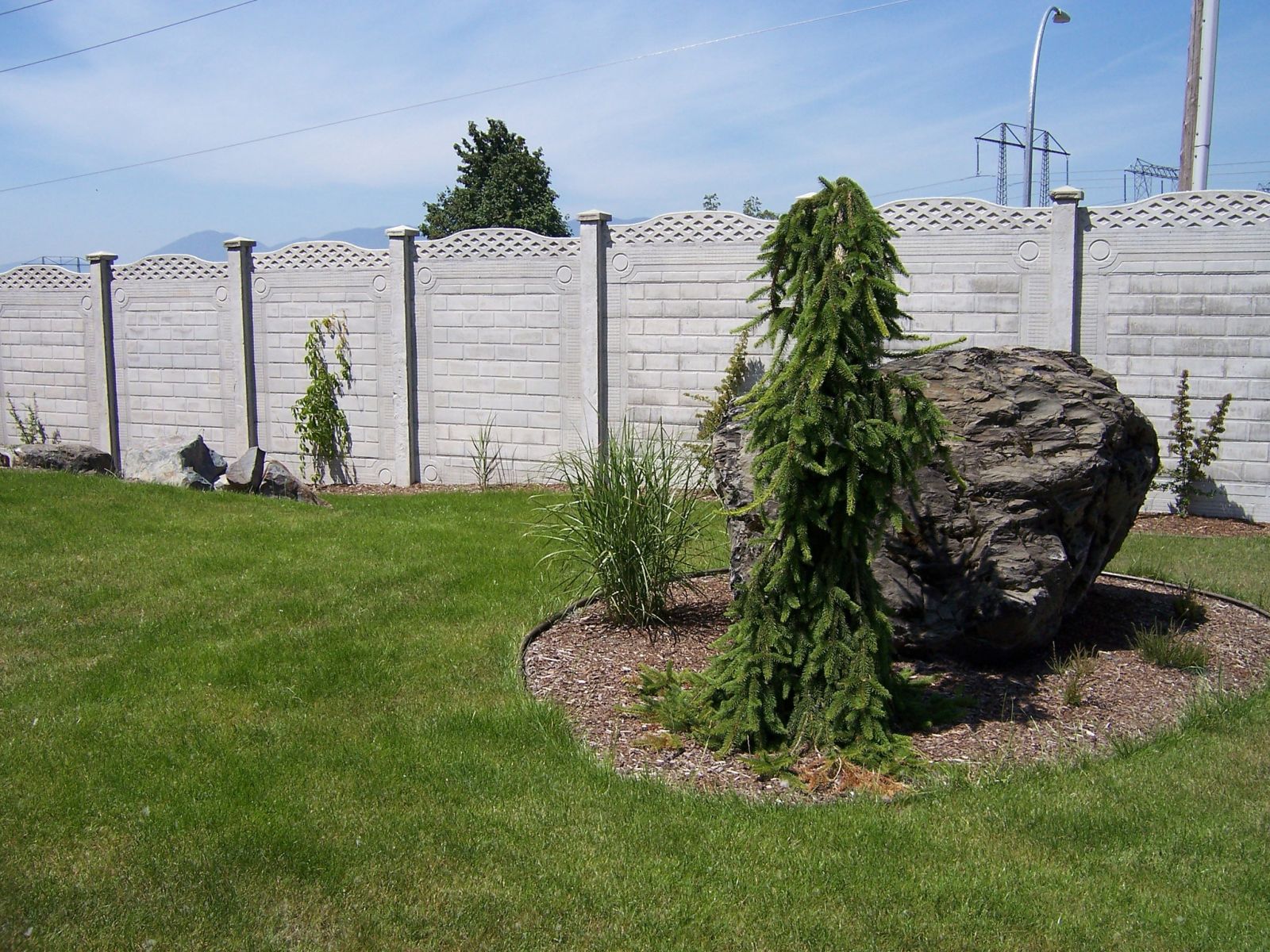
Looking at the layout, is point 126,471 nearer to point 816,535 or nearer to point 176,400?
point 176,400


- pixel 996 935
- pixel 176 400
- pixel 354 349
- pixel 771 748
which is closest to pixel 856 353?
pixel 771 748

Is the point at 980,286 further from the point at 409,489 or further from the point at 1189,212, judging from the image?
the point at 409,489

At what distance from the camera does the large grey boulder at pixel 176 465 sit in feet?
36.4

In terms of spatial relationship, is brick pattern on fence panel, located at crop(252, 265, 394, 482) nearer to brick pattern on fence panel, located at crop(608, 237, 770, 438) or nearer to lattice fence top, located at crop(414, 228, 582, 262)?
lattice fence top, located at crop(414, 228, 582, 262)

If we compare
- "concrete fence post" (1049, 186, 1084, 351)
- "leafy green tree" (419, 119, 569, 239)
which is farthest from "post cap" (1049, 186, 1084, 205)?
"leafy green tree" (419, 119, 569, 239)

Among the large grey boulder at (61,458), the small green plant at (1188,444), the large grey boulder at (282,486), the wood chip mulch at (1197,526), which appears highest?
the small green plant at (1188,444)

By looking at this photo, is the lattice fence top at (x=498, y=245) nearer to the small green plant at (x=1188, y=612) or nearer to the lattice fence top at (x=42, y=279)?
the lattice fence top at (x=42, y=279)

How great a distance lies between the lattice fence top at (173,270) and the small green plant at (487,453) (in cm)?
423

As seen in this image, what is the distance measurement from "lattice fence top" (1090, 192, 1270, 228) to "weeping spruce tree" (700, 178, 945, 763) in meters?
6.64

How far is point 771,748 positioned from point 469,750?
4.28ft

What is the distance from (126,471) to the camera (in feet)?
38.0

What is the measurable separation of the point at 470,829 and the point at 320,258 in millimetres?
10734

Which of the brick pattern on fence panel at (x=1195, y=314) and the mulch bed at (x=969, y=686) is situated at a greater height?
the brick pattern on fence panel at (x=1195, y=314)

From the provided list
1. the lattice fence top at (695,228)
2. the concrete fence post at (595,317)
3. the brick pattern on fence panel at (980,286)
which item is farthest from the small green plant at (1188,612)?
the concrete fence post at (595,317)
